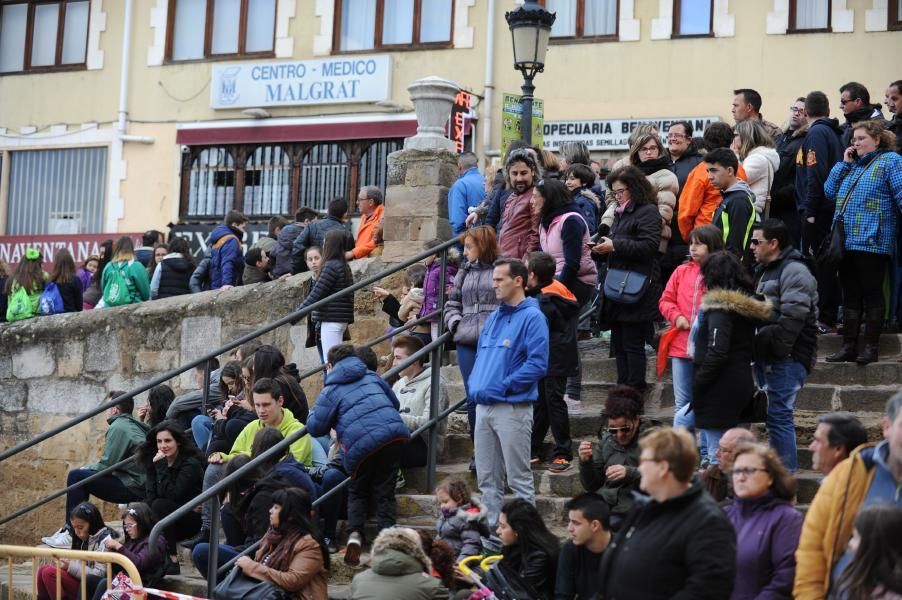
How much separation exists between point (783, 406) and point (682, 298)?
945mm

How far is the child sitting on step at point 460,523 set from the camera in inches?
312

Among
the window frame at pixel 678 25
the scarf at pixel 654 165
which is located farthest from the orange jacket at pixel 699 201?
the window frame at pixel 678 25

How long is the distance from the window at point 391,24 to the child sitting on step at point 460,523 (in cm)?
1321

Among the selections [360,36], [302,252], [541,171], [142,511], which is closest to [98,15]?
[360,36]

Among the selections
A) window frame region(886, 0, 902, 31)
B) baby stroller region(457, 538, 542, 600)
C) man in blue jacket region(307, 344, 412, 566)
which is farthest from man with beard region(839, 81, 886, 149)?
window frame region(886, 0, 902, 31)

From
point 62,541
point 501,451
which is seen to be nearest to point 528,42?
point 501,451

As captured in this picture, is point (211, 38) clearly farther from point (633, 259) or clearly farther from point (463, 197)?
point (633, 259)

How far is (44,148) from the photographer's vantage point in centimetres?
2281

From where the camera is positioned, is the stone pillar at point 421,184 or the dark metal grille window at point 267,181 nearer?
the stone pillar at point 421,184

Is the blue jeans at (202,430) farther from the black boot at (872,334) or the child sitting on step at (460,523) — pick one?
the black boot at (872,334)

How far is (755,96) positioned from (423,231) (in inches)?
119

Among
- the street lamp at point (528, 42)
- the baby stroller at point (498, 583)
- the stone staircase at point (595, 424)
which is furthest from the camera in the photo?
the street lamp at point (528, 42)

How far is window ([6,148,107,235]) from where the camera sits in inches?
883

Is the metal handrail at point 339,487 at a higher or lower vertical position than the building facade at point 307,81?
lower
